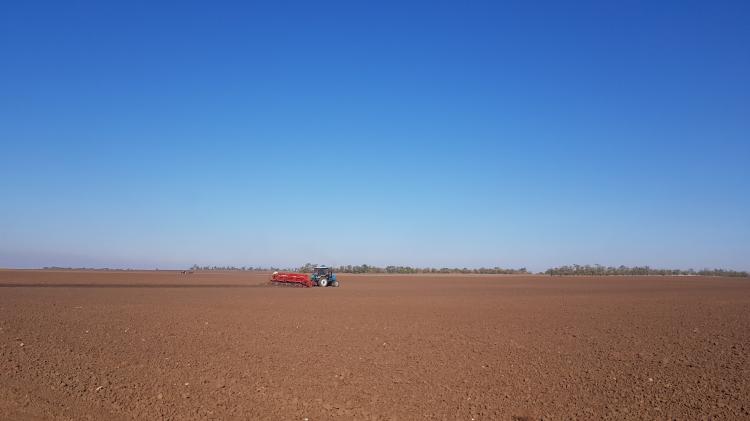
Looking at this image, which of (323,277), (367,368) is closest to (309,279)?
(323,277)

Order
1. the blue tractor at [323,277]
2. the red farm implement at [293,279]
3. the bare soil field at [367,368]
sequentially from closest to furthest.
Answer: the bare soil field at [367,368], the red farm implement at [293,279], the blue tractor at [323,277]

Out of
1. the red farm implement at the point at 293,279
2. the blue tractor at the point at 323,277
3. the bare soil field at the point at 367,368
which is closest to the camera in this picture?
the bare soil field at the point at 367,368

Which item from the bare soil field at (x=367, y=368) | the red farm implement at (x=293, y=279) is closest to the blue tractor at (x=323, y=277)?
the red farm implement at (x=293, y=279)

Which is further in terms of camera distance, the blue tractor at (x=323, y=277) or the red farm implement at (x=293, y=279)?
the blue tractor at (x=323, y=277)

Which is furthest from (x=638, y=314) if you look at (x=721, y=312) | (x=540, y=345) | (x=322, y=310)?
(x=322, y=310)

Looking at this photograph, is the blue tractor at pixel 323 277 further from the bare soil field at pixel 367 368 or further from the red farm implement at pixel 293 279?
the bare soil field at pixel 367 368

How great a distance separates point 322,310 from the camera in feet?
84.8

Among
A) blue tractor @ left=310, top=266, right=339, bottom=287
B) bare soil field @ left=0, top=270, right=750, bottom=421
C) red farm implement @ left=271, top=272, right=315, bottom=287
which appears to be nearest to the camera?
bare soil field @ left=0, top=270, right=750, bottom=421

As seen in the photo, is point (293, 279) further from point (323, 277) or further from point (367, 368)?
point (367, 368)

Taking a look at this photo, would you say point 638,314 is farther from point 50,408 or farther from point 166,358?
point 50,408

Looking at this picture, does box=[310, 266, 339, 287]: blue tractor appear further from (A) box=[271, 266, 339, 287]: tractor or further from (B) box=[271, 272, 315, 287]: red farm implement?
(B) box=[271, 272, 315, 287]: red farm implement

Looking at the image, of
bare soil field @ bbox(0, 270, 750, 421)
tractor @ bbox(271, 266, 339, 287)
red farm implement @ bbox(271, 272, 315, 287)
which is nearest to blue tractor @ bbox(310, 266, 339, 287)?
tractor @ bbox(271, 266, 339, 287)

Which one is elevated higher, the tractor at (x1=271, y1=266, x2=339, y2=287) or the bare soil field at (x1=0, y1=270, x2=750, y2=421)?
the tractor at (x1=271, y1=266, x2=339, y2=287)

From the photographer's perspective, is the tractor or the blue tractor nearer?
the tractor
